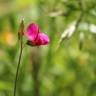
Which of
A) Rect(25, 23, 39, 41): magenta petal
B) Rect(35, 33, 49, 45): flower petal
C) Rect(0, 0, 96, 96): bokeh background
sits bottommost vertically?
Rect(0, 0, 96, 96): bokeh background

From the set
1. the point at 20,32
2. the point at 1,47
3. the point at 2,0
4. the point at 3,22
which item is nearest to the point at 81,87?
the point at 1,47

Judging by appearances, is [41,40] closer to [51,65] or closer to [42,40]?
[42,40]

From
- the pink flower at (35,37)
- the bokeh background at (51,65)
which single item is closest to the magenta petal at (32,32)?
the pink flower at (35,37)

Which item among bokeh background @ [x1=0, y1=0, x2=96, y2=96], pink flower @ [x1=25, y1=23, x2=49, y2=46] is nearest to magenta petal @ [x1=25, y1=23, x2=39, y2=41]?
pink flower @ [x1=25, y1=23, x2=49, y2=46]

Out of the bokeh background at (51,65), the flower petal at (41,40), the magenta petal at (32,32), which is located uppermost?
the magenta petal at (32,32)

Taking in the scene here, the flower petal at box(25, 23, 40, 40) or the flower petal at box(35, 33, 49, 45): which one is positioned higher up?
the flower petal at box(25, 23, 40, 40)

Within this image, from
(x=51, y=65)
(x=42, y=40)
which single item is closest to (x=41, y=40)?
(x=42, y=40)

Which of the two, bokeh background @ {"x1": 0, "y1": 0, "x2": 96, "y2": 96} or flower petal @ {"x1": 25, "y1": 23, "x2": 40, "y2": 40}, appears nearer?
flower petal @ {"x1": 25, "y1": 23, "x2": 40, "y2": 40}

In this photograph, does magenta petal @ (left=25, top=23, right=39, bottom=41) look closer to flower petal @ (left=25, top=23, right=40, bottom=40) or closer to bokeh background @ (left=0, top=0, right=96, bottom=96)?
flower petal @ (left=25, top=23, right=40, bottom=40)

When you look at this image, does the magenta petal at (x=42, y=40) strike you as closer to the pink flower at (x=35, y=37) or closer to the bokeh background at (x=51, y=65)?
→ the pink flower at (x=35, y=37)

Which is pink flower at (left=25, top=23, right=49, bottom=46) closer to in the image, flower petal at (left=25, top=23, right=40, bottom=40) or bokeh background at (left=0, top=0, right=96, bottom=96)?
flower petal at (left=25, top=23, right=40, bottom=40)

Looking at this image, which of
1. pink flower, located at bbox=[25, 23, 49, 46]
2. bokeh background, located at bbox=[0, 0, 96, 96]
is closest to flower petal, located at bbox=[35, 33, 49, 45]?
pink flower, located at bbox=[25, 23, 49, 46]
